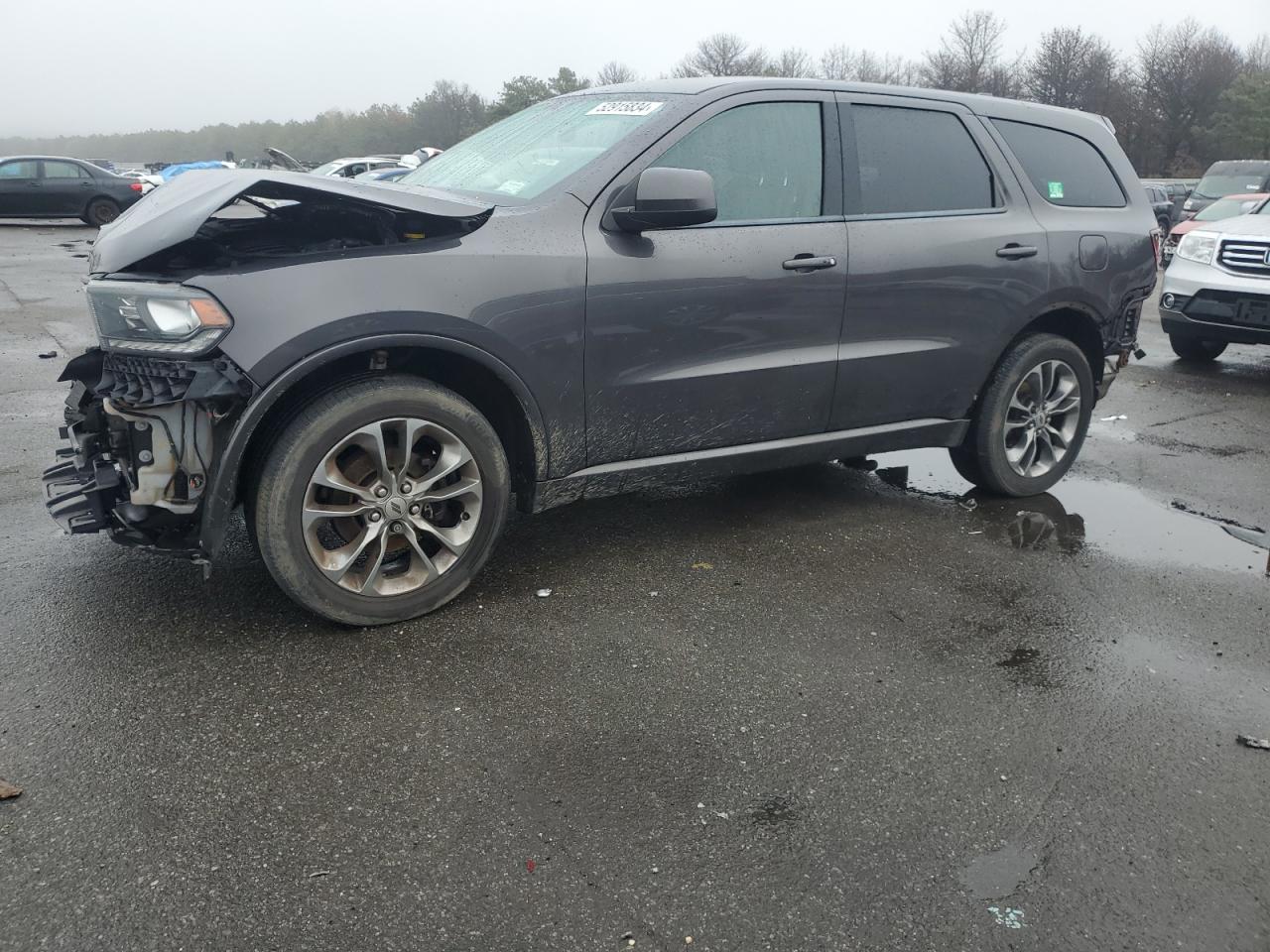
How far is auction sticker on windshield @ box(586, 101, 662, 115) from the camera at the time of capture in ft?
12.6

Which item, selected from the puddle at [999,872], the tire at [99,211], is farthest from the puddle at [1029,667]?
the tire at [99,211]

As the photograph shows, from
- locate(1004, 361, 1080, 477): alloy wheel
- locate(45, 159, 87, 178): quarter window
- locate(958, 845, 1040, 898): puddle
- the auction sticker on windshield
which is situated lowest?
locate(958, 845, 1040, 898): puddle

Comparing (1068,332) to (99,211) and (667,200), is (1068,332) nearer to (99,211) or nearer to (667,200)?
(667,200)

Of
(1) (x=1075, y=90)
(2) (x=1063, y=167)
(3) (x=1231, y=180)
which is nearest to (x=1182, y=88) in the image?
(1) (x=1075, y=90)

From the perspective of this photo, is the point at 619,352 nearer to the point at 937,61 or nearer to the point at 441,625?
the point at 441,625

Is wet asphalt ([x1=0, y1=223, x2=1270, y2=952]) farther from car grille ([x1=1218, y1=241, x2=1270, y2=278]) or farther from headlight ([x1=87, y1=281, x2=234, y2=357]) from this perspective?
car grille ([x1=1218, y1=241, x2=1270, y2=278])

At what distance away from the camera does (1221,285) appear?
832cm

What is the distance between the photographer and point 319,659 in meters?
3.16

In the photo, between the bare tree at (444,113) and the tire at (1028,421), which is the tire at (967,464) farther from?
the bare tree at (444,113)

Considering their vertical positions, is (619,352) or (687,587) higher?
(619,352)

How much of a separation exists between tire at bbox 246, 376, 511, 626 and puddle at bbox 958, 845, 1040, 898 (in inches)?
75.1

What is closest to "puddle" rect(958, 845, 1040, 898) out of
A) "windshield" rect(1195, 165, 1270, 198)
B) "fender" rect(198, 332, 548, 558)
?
"fender" rect(198, 332, 548, 558)

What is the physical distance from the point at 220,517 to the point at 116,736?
27.4 inches

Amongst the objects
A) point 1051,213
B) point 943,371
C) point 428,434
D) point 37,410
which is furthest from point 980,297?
point 37,410
